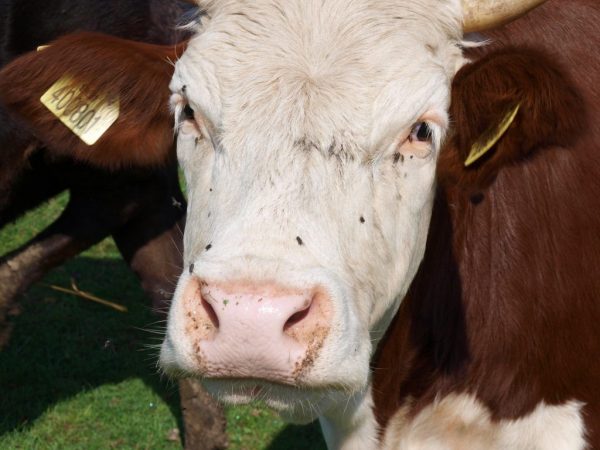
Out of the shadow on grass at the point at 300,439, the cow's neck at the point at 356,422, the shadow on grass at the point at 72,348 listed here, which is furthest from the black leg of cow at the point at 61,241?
the cow's neck at the point at 356,422

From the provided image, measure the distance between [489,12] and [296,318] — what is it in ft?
4.62

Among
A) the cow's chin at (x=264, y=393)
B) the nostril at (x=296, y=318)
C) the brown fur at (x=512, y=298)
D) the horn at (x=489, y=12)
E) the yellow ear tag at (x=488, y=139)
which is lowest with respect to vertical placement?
the brown fur at (x=512, y=298)

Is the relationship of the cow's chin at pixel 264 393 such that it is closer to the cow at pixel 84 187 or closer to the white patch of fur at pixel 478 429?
the white patch of fur at pixel 478 429

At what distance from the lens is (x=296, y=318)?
10.5 ft

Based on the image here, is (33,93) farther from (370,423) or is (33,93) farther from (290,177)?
(370,423)

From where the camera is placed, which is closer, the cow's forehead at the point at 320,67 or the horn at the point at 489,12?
the cow's forehead at the point at 320,67

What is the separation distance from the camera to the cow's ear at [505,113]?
3814mm

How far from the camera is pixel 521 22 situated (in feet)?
15.3

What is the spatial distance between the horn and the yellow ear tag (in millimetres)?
321

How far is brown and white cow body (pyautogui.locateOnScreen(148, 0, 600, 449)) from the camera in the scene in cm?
322

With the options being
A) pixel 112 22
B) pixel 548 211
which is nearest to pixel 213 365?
pixel 548 211

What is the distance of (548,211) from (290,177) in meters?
1.42

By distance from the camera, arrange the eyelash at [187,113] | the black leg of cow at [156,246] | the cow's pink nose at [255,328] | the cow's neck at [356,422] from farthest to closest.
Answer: the black leg of cow at [156,246] → the cow's neck at [356,422] → the eyelash at [187,113] → the cow's pink nose at [255,328]

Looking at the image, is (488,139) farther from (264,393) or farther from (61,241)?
(61,241)
